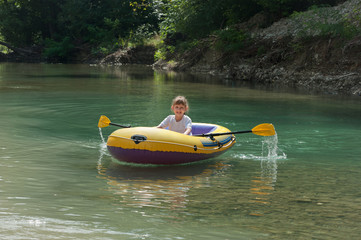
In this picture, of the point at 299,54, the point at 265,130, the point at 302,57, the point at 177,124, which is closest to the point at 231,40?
the point at 299,54

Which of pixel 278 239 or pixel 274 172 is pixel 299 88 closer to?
pixel 274 172

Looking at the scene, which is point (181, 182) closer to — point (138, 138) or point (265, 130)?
point (138, 138)

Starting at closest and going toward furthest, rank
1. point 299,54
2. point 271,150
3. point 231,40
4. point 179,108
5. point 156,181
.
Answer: point 156,181
point 179,108
point 271,150
point 299,54
point 231,40

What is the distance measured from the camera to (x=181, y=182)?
286 inches

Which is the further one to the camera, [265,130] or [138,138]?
[265,130]

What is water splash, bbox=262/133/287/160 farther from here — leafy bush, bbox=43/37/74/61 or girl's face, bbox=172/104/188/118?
leafy bush, bbox=43/37/74/61

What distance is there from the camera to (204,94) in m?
19.1

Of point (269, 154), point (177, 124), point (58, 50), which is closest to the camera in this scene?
point (177, 124)

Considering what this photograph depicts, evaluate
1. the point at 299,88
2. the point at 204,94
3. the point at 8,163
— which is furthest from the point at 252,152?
the point at 299,88

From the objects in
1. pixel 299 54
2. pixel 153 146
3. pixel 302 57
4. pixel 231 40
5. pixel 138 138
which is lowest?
pixel 153 146

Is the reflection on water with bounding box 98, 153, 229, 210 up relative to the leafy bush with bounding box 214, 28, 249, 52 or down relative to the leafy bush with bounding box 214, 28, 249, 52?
down

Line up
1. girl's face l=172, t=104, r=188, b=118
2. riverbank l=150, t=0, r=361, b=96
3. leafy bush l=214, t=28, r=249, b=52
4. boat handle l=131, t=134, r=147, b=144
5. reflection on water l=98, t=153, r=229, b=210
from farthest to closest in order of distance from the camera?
leafy bush l=214, t=28, r=249, b=52 → riverbank l=150, t=0, r=361, b=96 → girl's face l=172, t=104, r=188, b=118 → boat handle l=131, t=134, r=147, b=144 → reflection on water l=98, t=153, r=229, b=210

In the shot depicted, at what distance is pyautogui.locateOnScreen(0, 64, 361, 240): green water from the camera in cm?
525

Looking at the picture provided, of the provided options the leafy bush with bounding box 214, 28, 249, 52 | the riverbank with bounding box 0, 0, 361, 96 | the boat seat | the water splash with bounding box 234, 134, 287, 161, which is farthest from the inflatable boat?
the leafy bush with bounding box 214, 28, 249, 52
